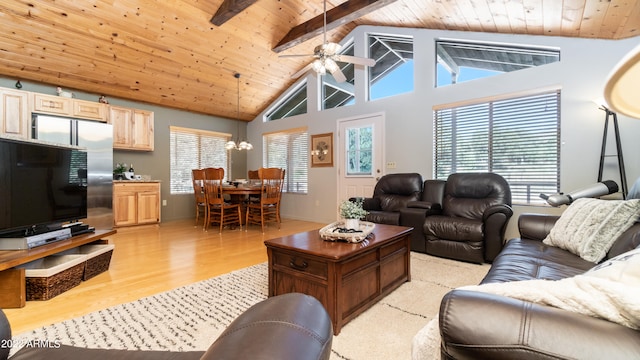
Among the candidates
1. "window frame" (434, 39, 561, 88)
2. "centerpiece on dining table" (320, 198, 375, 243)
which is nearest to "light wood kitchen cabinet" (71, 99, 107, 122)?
"centerpiece on dining table" (320, 198, 375, 243)

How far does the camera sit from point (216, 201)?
16.0ft

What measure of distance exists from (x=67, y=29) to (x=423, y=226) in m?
5.36

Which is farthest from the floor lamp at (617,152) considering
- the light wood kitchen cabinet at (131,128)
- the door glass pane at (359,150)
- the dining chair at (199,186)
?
the light wood kitchen cabinet at (131,128)

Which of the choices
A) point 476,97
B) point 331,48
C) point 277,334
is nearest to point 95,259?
point 277,334

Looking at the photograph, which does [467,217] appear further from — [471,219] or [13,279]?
[13,279]

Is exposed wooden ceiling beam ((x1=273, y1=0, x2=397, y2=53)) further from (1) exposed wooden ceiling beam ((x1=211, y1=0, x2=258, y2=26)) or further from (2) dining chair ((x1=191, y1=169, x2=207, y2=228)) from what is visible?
(2) dining chair ((x1=191, y1=169, x2=207, y2=228))

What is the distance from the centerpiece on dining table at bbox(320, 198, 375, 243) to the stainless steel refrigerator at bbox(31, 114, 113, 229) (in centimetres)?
389

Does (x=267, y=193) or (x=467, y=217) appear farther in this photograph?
(x=267, y=193)

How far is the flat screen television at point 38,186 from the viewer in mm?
2146

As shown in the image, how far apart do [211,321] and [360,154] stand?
4.06 metres

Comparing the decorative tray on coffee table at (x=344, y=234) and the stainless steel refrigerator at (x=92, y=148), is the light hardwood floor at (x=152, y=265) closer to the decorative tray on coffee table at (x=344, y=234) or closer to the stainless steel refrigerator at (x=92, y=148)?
the stainless steel refrigerator at (x=92, y=148)

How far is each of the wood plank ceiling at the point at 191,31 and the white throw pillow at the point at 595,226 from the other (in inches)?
81.2

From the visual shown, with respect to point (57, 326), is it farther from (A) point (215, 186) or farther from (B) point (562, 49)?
(B) point (562, 49)

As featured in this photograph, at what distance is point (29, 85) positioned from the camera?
4422mm
